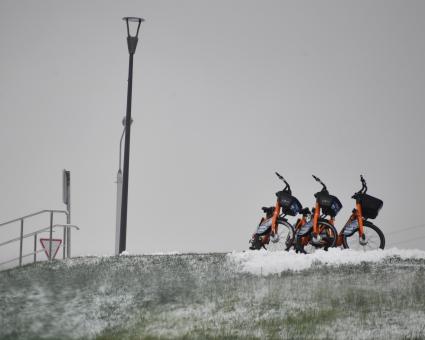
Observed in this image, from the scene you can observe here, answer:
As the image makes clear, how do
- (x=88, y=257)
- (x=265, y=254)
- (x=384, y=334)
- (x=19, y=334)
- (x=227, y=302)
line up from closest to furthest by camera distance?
1. (x=384, y=334)
2. (x=19, y=334)
3. (x=227, y=302)
4. (x=265, y=254)
5. (x=88, y=257)

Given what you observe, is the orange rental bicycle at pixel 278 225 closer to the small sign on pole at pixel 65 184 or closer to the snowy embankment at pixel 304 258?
the snowy embankment at pixel 304 258

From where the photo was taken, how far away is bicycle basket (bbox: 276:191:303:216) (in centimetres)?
2197

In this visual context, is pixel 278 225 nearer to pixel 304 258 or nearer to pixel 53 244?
pixel 304 258

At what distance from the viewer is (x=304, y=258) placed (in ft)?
65.4

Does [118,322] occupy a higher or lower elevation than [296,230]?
lower

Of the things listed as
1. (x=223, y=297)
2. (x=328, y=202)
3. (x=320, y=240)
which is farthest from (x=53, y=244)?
(x=223, y=297)

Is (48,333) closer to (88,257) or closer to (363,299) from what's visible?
(363,299)

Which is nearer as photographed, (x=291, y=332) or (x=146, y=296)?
(x=291, y=332)

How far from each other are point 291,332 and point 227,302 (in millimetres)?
2379

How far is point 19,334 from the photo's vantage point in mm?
15758

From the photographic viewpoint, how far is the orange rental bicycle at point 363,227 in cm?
2111

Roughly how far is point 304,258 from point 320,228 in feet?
5.55

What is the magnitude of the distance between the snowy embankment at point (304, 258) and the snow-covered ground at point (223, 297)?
0.02m

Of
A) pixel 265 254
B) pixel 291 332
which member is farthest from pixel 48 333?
pixel 265 254
